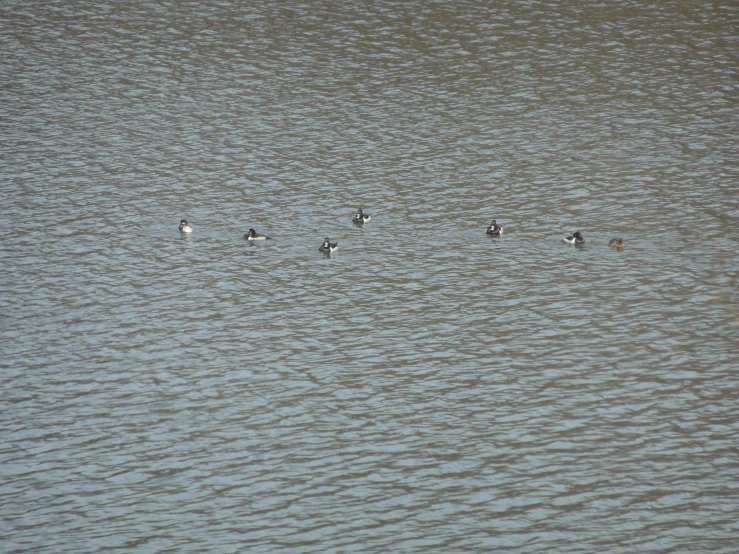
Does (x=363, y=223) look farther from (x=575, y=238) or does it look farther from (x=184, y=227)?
(x=575, y=238)

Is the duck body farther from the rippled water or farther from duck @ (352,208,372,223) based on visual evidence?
duck @ (352,208,372,223)

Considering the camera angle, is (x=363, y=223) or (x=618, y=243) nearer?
(x=618, y=243)

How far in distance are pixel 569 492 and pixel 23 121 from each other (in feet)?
116

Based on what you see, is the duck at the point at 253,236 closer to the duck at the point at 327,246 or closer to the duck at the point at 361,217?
the duck at the point at 327,246

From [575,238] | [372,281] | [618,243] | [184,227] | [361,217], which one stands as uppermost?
[361,217]

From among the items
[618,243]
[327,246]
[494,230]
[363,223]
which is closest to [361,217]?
[363,223]

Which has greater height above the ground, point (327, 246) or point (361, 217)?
point (361, 217)

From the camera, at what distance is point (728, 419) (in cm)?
2562

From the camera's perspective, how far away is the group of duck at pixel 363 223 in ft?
118

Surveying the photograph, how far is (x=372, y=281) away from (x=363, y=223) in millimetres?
4372

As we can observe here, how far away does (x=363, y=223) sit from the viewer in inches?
1522

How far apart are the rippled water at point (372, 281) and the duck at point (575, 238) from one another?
1.53ft

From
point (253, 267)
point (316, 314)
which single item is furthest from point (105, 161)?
point (316, 314)

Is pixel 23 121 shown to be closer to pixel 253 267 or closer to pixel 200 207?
pixel 200 207
